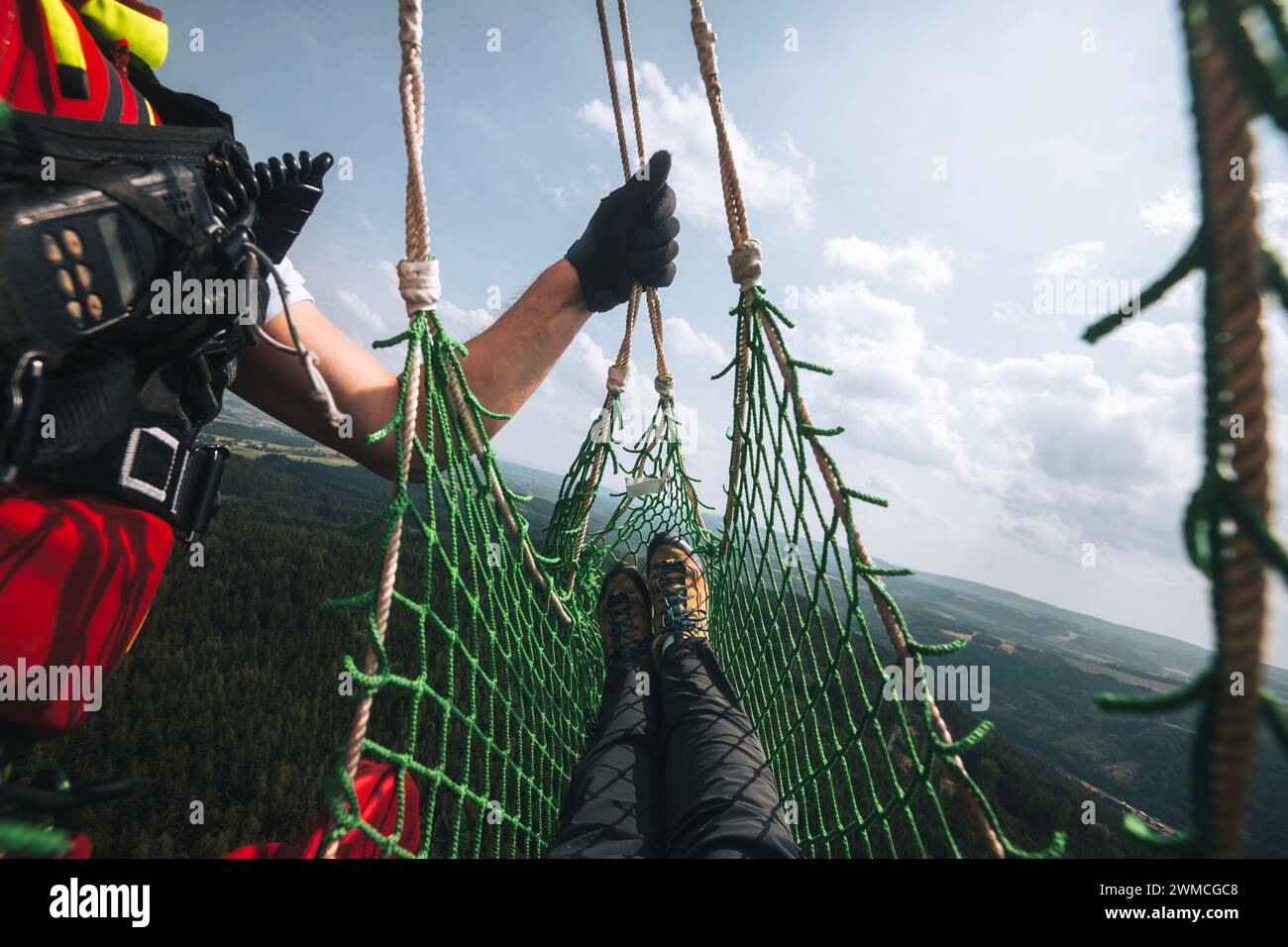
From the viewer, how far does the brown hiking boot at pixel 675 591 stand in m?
1.76

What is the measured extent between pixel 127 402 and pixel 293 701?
4167 mm

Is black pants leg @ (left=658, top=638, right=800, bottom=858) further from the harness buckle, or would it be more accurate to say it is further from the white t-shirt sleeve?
the white t-shirt sleeve

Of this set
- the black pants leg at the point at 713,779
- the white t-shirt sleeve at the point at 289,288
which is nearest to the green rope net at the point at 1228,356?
the black pants leg at the point at 713,779

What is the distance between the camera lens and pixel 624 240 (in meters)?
1.26

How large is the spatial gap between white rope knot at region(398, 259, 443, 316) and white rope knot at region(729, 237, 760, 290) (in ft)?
2.01

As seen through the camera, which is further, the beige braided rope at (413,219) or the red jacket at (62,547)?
the beige braided rope at (413,219)

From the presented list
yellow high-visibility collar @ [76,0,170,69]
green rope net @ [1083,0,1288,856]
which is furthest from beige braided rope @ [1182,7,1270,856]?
yellow high-visibility collar @ [76,0,170,69]

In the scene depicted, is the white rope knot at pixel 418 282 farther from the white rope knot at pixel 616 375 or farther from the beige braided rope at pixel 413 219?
the white rope knot at pixel 616 375

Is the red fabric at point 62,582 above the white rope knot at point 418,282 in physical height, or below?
below

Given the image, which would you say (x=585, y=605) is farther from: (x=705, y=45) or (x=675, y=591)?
(x=705, y=45)

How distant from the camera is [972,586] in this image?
10356cm

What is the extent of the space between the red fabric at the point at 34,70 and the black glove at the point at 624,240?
2.62ft
